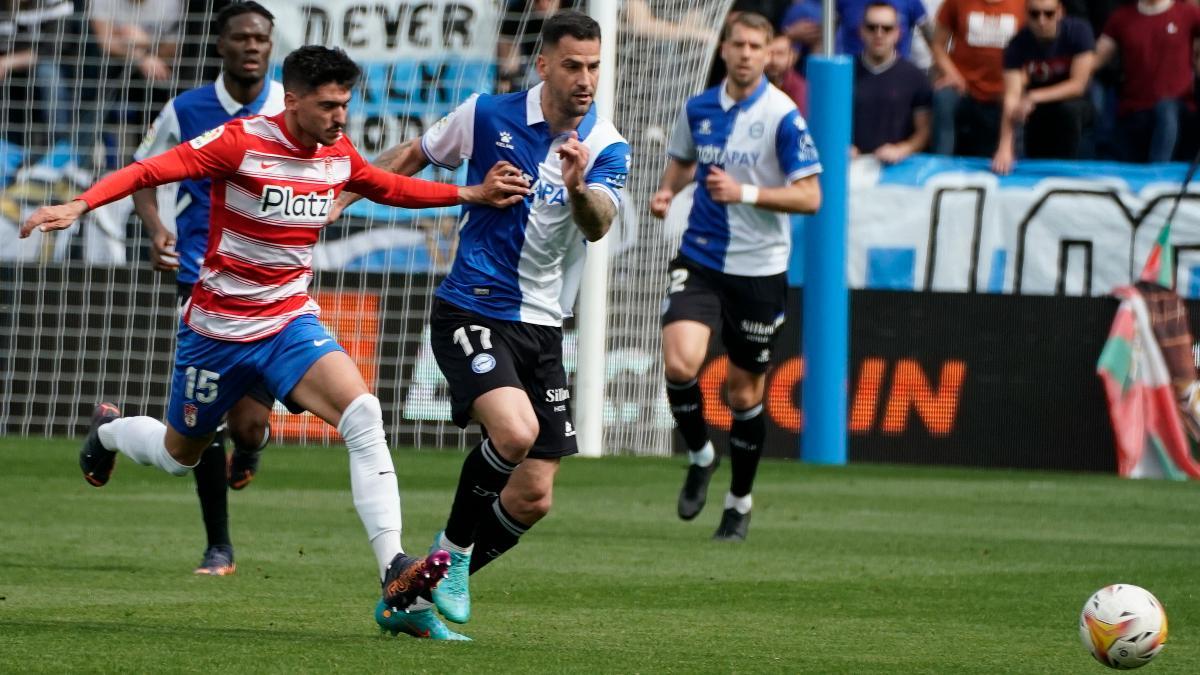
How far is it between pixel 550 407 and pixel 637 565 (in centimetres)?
175

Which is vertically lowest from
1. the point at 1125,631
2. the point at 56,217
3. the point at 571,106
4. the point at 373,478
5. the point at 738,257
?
the point at 1125,631

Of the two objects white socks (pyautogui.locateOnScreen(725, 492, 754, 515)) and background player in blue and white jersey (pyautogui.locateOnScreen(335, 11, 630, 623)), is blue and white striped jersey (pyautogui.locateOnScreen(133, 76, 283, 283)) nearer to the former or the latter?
background player in blue and white jersey (pyautogui.locateOnScreen(335, 11, 630, 623))

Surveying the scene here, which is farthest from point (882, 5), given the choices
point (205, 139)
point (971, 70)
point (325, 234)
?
point (205, 139)

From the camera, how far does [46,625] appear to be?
624cm

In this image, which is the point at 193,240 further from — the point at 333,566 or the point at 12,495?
the point at 12,495

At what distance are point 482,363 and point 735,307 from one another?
11.9ft

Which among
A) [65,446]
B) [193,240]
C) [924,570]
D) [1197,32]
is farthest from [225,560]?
[1197,32]

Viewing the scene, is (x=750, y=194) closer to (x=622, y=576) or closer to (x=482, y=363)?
(x=622, y=576)

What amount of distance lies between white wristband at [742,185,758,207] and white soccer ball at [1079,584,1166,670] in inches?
167

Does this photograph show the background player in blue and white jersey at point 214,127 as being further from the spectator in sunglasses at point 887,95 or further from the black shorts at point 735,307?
the spectator in sunglasses at point 887,95

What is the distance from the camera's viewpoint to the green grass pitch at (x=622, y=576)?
588 centimetres

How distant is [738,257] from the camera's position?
405 inches

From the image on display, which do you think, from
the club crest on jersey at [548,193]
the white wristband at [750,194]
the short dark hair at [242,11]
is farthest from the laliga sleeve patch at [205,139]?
the white wristband at [750,194]

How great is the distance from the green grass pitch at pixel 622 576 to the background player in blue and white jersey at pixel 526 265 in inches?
19.8
